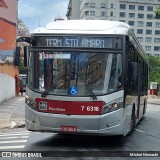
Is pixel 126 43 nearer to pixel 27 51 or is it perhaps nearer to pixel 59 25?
pixel 59 25

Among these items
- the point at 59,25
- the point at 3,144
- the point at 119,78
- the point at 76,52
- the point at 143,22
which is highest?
the point at 143,22

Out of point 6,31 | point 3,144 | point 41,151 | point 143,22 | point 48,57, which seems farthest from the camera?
point 143,22

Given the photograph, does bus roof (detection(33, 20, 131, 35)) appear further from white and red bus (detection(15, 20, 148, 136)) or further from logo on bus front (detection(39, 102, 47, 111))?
logo on bus front (detection(39, 102, 47, 111))

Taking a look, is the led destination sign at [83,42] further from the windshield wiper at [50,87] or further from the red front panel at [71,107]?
the red front panel at [71,107]

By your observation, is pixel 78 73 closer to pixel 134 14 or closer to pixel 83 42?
pixel 83 42

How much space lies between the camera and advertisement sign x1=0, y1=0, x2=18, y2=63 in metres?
51.3

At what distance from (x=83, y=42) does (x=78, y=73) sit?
0.84 metres

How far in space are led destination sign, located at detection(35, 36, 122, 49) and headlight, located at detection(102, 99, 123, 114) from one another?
4.60ft

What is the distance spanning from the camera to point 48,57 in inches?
424

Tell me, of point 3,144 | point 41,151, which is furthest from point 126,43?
point 3,144

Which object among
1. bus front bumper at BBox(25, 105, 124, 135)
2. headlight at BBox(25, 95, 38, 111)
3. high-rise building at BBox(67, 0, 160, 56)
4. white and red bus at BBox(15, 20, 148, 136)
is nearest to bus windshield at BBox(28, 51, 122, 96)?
white and red bus at BBox(15, 20, 148, 136)

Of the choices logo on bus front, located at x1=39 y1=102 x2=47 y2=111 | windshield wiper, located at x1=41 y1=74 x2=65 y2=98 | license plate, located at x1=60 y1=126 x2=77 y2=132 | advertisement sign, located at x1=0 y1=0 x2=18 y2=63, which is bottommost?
license plate, located at x1=60 y1=126 x2=77 y2=132

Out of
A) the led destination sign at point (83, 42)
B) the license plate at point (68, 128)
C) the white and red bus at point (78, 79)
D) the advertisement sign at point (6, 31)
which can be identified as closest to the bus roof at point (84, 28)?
the white and red bus at point (78, 79)

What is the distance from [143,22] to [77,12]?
24.3 m
